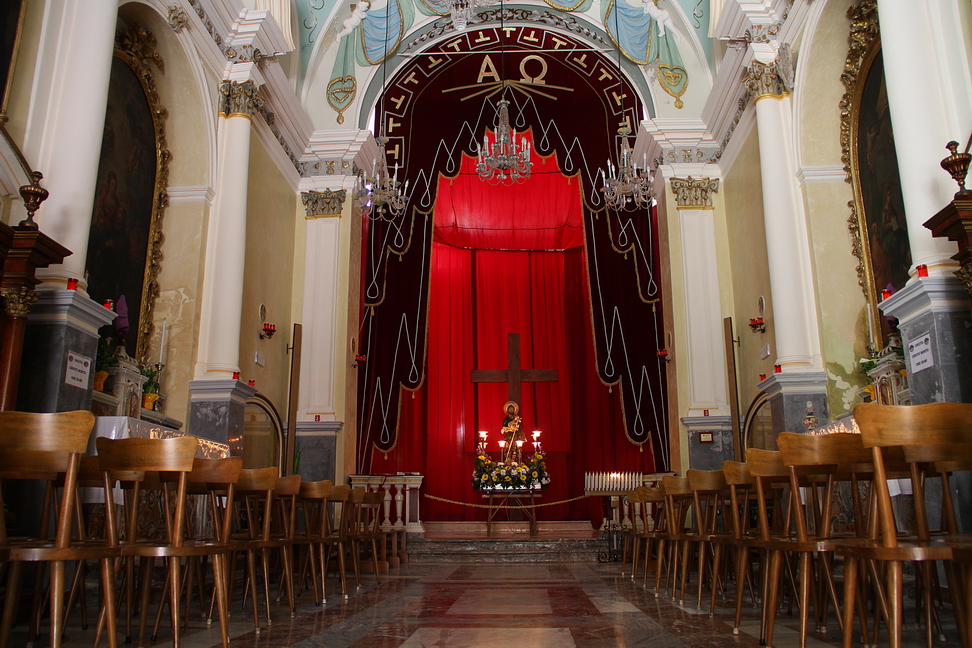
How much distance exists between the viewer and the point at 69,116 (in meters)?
5.00

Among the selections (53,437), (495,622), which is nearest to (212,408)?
(495,622)

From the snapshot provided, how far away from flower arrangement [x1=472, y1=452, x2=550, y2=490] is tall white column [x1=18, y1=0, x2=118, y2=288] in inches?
226

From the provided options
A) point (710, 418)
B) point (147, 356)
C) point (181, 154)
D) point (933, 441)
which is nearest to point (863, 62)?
point (710, 418)

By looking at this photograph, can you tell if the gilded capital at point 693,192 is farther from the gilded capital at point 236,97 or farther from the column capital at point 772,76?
the gilded capital at point 236,97

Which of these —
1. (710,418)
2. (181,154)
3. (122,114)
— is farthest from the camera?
(710,418)

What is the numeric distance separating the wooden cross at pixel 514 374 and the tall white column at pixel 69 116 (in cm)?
781

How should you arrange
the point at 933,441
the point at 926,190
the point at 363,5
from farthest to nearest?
the point at 363,5 < the point at 926,190 < the point at 933,441

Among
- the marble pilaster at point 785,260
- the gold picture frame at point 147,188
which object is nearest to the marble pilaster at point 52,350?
the gold picture frame at point 147,188

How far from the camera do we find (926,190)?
4629 mm

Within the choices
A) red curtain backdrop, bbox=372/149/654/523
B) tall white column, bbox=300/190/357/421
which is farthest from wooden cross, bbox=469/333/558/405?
tall white column, bbox=300/190/357/421

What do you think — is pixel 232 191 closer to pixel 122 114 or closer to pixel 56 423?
pixel 122 114

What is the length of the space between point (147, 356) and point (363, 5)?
5543 mm

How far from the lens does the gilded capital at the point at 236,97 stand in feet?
24.7

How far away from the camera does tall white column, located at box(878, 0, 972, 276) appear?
4.59 m
